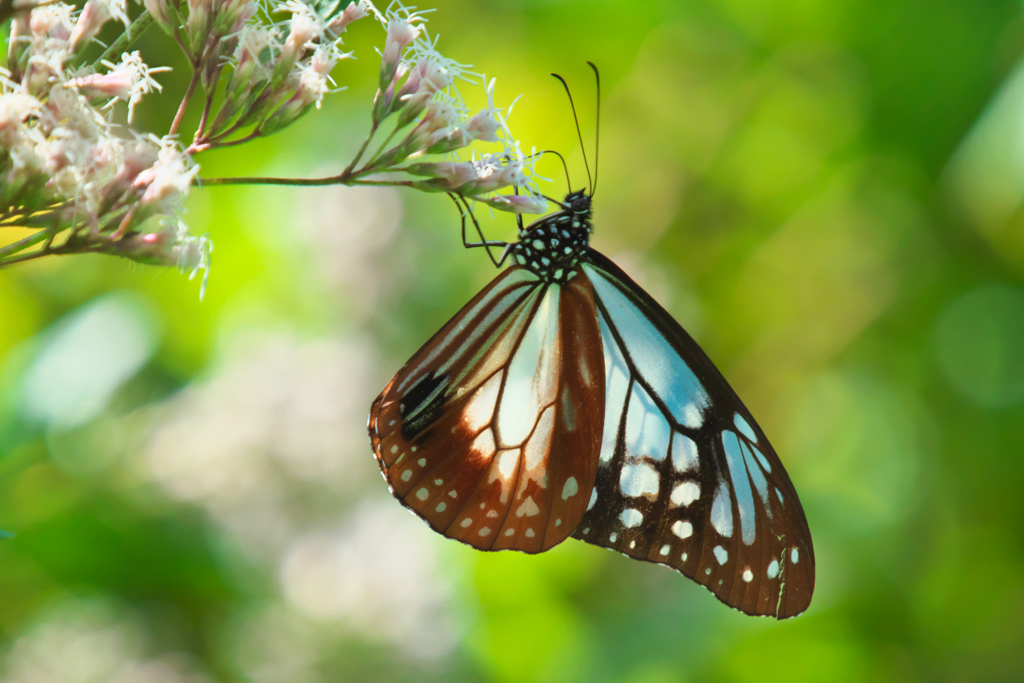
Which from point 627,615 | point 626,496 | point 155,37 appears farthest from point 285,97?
point 155,37

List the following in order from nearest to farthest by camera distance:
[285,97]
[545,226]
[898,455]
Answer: [285,97] < [545,226] < [898,455]

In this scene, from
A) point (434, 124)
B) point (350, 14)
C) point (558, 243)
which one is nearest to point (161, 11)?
→ point (350, 14)

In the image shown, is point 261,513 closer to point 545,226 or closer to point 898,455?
point 545,226

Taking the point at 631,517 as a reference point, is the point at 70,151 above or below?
above

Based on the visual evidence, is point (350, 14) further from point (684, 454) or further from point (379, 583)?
point (379, 583)

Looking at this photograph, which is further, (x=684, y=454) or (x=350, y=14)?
(x=684, y=454)

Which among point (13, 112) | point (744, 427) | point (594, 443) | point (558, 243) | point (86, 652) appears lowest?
point (86, 652)
